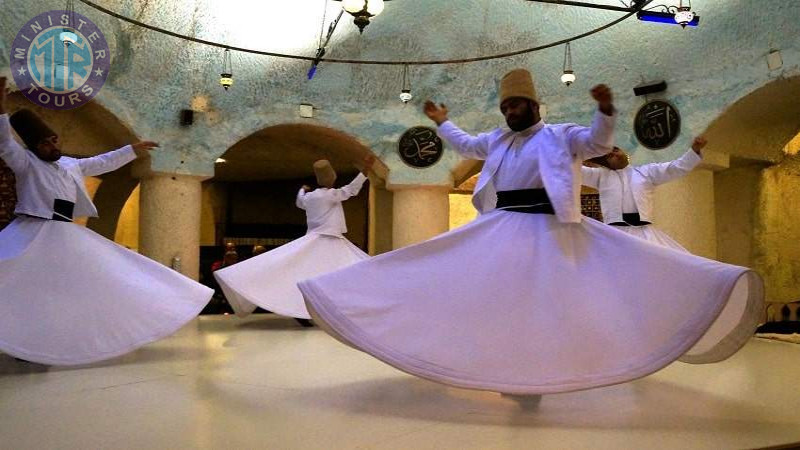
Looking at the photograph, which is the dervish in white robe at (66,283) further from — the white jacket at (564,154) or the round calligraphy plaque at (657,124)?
the round calligraphy plaque at (657,124)

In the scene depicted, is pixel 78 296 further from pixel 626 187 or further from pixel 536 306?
pixel 626 187

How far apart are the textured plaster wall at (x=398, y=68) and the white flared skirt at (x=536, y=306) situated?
20.9 ft

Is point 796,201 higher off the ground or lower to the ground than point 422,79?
lower

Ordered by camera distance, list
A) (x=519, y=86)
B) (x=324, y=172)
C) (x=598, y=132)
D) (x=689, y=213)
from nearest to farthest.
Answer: (x=598, y=132) < (x=519, y=86) < (x=324, y=172) < (x=689, y=213)

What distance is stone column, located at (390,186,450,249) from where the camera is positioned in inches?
442

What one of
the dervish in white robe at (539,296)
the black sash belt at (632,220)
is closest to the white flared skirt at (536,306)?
the dervish in white robe at (539,296)

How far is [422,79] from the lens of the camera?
11188 mm

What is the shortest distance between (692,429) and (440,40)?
30.3ft

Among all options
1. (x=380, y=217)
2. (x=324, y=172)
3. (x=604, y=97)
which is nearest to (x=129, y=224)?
(x=380, y=217)

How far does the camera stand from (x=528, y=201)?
11.2ft

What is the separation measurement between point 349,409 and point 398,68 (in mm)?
8914

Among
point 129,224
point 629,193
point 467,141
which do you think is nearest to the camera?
point 467,141

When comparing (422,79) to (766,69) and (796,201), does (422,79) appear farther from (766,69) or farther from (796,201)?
(796,201)

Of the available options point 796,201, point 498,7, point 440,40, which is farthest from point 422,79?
point 796,201
